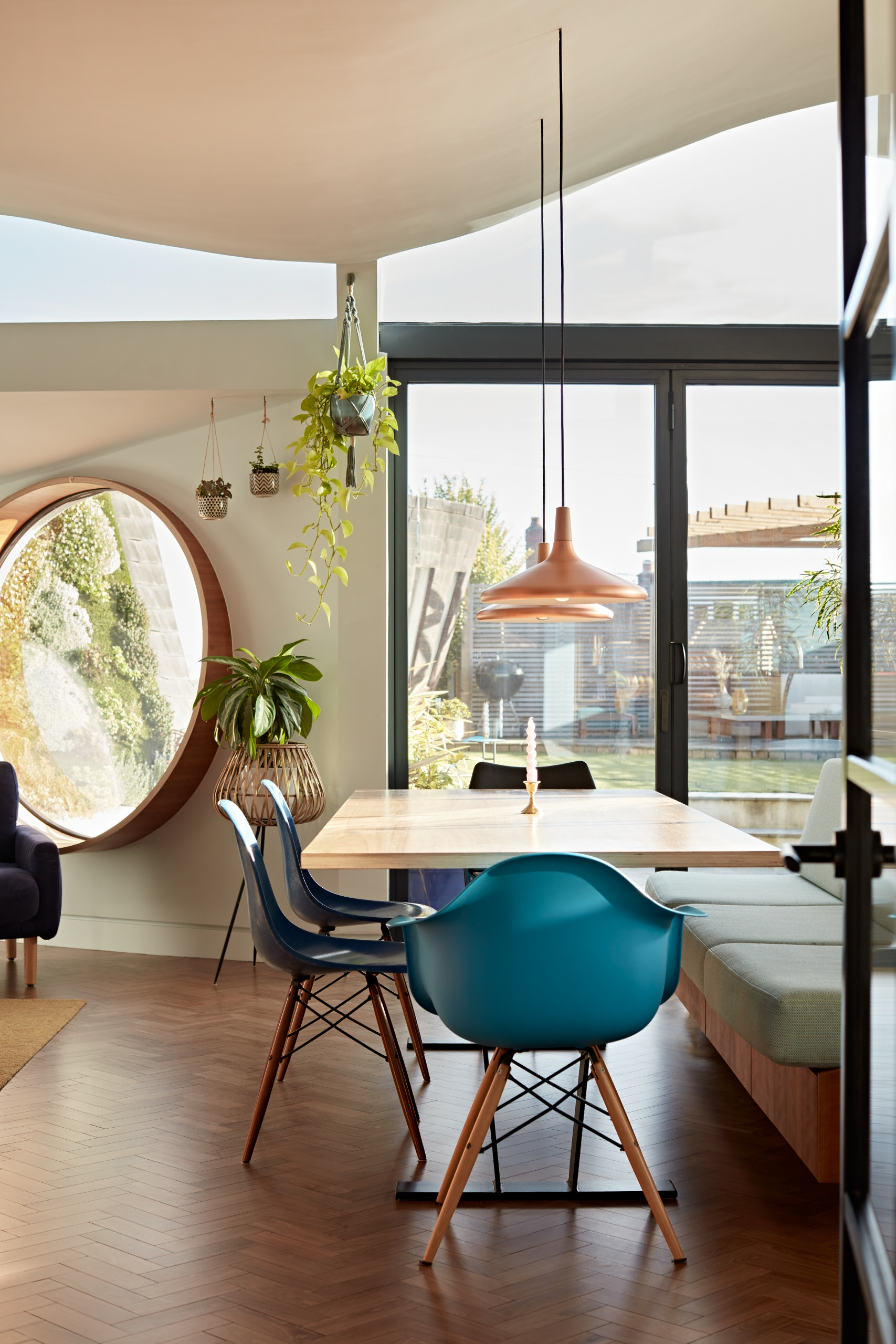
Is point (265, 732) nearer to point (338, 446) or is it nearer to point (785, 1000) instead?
point (338, 446)

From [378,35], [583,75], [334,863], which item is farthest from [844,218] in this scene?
[583,75]

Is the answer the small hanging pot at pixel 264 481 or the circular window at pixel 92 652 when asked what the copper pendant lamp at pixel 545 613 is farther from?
the circular window at pixel 92 652

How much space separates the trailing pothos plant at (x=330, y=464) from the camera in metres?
5.04

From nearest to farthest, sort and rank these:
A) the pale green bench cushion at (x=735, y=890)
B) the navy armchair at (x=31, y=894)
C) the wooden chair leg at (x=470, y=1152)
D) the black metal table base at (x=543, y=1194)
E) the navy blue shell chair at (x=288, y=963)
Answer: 1. the wooden chair leg at (x=470, y=1152)
2. the black metal table base at (x=543, y=1194)
3. the navy blue shell chair at (x=288, y=963)
4. the pale green bench cushion at (x=735, y=890)
5. the navy armchair at (x=31, y=894)

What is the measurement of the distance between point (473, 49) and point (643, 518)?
2.54 m

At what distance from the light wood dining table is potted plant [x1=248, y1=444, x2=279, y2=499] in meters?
2.12

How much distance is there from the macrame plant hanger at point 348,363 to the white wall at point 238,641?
8cm

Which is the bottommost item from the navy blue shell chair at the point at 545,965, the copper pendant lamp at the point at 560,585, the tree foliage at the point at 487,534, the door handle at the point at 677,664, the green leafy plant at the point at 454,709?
the navy blue shell chair at the point at 545,965

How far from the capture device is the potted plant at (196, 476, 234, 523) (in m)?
5.68

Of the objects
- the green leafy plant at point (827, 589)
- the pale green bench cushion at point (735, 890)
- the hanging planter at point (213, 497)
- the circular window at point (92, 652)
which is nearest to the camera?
the pale green bench cushion at point (735, 890)

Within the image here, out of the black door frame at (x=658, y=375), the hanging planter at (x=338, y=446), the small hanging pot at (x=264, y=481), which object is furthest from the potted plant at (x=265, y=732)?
the small hanging pot at (x=264, y=481)

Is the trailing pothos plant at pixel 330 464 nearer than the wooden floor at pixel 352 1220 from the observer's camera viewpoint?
No

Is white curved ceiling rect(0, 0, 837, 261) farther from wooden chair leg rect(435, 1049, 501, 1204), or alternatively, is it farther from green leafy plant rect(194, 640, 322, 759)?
wooden chair leg rect(435, 1049, 501, 1204)

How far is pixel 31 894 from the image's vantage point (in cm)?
515
